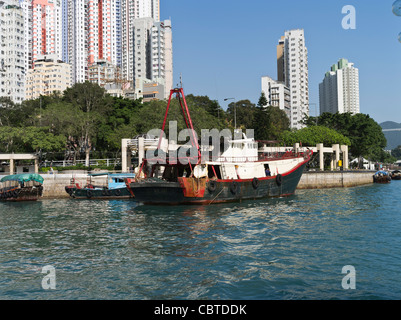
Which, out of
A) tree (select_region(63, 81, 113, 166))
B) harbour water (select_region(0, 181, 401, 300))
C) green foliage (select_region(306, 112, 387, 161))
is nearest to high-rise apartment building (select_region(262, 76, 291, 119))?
green foliage (select_region(306, 112, 387, 161))

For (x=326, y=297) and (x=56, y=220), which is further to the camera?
(x=56, y=220)

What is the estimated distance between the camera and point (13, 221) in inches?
888

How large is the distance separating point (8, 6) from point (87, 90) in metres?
70.6

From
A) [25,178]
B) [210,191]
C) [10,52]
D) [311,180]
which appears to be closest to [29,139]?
[25,178]

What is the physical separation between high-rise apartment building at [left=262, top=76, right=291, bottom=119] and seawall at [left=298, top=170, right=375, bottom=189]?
247 ft

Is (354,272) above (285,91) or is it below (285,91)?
below

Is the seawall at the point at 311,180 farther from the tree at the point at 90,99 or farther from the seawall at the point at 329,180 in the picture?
the tree at the point at 90,99

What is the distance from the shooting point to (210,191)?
91.2ft

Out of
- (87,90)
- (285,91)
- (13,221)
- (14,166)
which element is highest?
(285,91)

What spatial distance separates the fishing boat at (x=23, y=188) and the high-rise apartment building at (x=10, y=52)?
83.9 meters

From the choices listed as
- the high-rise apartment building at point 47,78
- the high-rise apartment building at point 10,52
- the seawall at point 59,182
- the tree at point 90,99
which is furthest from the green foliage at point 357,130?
the high-rise apartment building at point 47,78

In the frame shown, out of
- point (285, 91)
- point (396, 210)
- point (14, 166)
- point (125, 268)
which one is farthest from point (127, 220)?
point (285, 91)

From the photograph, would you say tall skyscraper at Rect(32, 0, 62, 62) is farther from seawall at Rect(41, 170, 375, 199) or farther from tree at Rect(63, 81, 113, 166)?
seawall at Rect(41, 170, 375, 199)
